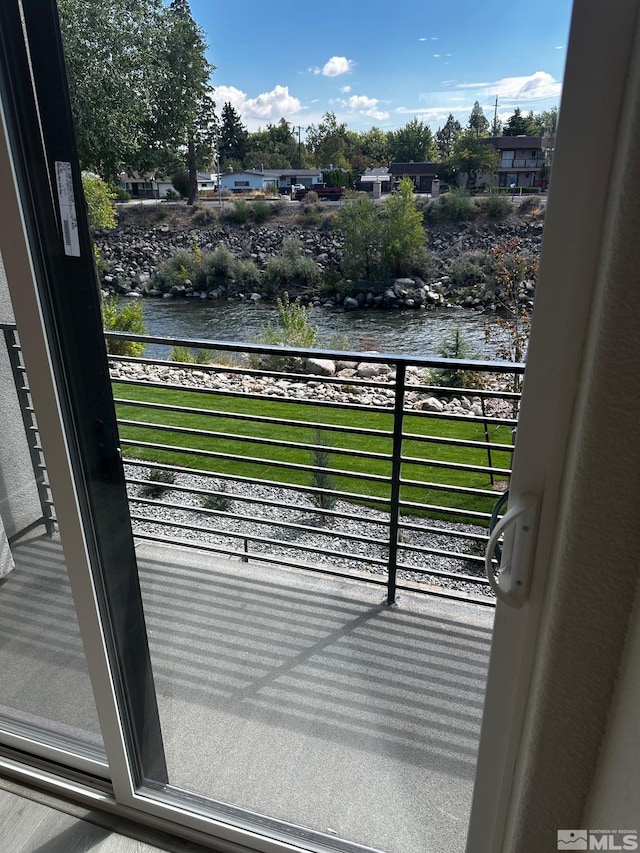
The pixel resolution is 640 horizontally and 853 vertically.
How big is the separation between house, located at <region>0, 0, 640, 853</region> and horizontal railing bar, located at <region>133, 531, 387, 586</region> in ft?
3.37

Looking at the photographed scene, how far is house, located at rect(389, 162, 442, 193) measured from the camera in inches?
36.7

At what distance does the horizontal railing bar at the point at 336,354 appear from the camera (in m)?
1.59

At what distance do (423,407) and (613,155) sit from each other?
1.81 metres

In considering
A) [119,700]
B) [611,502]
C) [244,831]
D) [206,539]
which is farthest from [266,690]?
[611,502]

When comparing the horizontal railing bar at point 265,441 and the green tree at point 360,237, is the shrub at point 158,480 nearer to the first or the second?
the horizontal railing bar at point 265,441

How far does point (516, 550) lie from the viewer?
2.18ft

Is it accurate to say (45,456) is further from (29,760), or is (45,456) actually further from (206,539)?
(206,539)

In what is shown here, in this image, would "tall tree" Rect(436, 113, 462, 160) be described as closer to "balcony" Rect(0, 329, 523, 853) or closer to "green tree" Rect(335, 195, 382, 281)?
"green tree" Rect(335, 195, 382, 281)

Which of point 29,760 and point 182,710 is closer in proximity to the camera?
point 29,760

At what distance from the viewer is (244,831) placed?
125 centimetres

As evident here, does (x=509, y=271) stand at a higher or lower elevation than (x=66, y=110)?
lower

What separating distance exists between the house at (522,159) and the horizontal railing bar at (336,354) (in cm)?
71

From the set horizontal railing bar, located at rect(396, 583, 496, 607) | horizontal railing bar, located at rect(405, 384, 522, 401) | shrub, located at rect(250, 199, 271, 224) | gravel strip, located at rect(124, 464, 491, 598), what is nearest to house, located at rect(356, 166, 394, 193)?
shrub, located at rect(250, 199, 271, 224)

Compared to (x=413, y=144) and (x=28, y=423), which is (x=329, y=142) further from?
(x=28, y=423)
